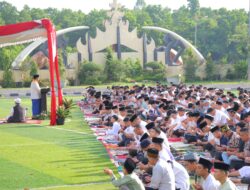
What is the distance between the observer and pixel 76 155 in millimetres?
12438

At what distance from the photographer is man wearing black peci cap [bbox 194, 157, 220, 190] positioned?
6730 mm

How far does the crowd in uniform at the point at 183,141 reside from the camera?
6824mm

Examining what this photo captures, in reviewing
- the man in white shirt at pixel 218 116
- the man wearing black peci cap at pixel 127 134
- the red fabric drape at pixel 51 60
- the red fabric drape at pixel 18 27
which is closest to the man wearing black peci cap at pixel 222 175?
the man wearing black peci cap at pixel 127 134

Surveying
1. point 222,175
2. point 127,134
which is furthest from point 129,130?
point 222,175

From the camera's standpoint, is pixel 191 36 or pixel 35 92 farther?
pixel 191 36

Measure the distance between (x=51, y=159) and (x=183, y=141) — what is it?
339 centimetres

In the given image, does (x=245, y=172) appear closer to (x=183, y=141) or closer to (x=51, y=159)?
(x=51, y=159)

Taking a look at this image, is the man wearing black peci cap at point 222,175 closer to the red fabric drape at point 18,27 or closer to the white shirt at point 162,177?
the white shirt at point 162,177

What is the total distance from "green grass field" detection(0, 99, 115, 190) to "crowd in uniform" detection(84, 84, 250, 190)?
30.2 inches

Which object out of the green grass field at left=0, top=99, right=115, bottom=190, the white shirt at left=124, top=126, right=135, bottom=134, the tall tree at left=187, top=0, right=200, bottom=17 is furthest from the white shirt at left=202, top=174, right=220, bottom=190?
the tall tree at left=187, top=0, right=200, bottom=17

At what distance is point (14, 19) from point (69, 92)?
121 feet

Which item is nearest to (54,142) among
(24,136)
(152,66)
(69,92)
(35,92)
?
(24,136)

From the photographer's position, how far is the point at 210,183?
672cm

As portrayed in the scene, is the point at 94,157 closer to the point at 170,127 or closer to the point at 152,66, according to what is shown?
the point at 170,127
